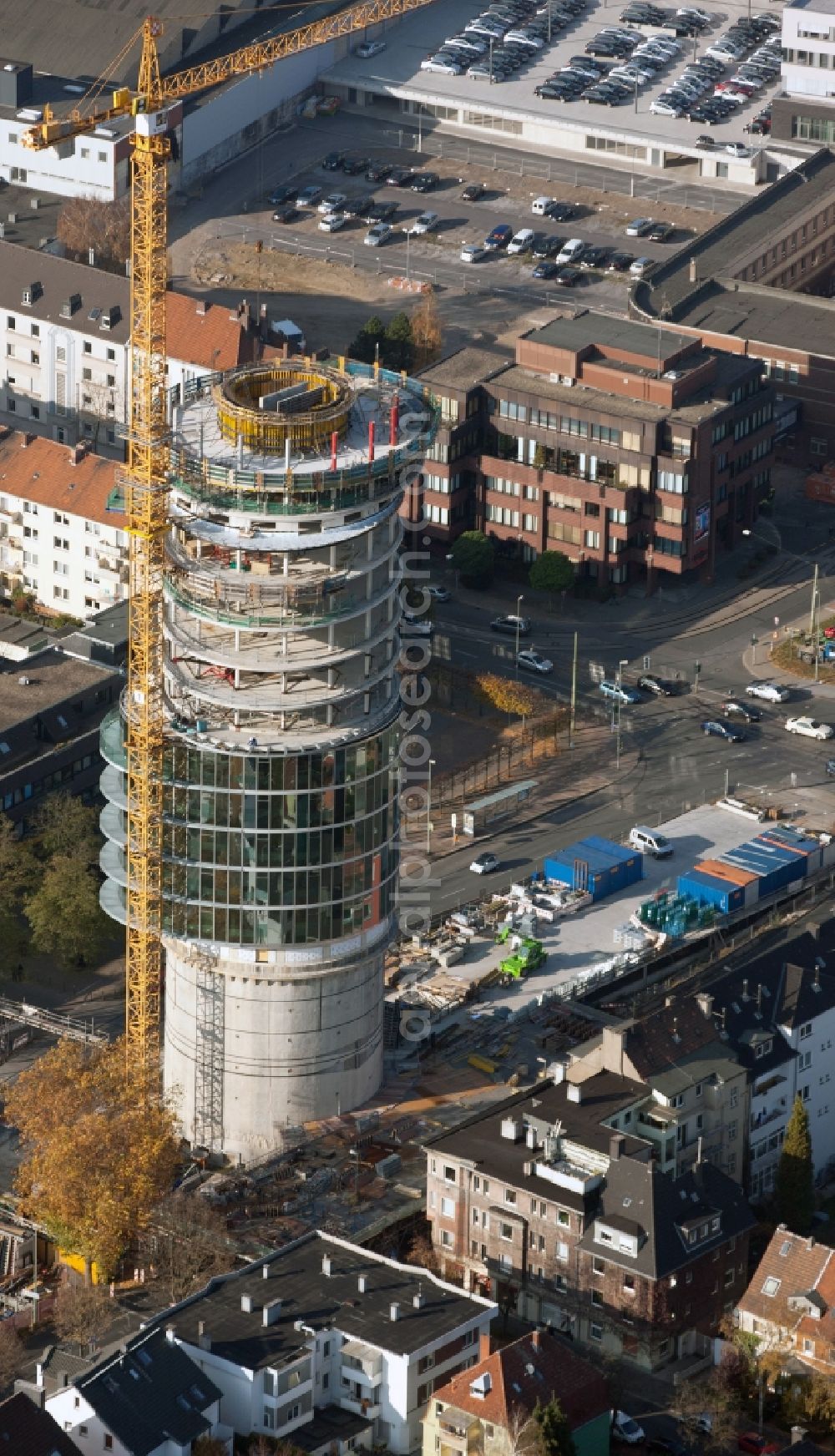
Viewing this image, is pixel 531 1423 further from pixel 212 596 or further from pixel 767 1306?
pixel 212 596

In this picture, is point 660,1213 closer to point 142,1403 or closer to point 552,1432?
point 552,1432

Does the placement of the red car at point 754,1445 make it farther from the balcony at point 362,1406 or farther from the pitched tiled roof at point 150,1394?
the pitched tiled roof at point 150,1394

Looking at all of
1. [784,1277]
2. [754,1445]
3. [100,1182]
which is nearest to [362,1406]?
[754,1445]

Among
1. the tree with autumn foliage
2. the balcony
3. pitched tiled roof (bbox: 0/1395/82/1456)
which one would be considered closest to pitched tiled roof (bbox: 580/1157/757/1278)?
the balcony

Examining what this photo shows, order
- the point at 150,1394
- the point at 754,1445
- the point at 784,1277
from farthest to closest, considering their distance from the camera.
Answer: the point at 784,1277 → the point at 754,1445 → the point at 150,1394

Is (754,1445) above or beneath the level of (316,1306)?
beneath

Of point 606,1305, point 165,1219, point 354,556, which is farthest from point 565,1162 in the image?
point 354,556

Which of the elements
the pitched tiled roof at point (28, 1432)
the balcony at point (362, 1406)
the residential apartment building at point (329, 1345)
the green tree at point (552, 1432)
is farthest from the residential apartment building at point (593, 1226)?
the pitched tiled roof at point (28, 1432)
